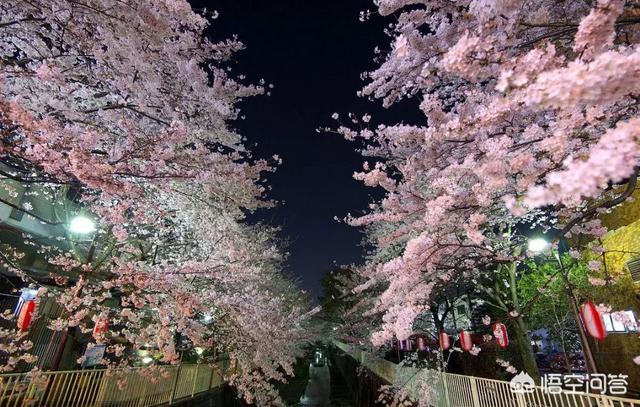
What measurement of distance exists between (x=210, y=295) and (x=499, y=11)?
11.2 metres

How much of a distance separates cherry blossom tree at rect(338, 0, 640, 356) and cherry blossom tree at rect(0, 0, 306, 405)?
12.9 ft

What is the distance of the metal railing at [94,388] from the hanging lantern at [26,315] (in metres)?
1.69

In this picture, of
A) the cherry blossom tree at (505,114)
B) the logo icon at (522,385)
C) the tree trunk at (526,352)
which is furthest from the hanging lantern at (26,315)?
the tree trunk at (526,352)

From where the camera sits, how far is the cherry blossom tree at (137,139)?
527 centimetres

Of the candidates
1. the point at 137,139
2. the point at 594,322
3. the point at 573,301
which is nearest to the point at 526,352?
the point at 573,301

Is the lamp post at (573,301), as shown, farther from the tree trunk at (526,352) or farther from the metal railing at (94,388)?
the metal railing at (94,388)

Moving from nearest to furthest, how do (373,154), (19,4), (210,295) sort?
(19,4), (373,154), (210,295)

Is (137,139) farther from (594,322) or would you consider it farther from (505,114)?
(594,322)

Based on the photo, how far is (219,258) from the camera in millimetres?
11172

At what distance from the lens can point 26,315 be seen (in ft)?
33.4

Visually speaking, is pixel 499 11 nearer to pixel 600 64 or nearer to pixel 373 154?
pixel 600 64

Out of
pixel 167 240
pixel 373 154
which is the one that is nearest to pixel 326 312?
pixel 167 240

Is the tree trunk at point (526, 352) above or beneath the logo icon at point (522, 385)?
above

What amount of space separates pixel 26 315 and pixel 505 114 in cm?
1398
